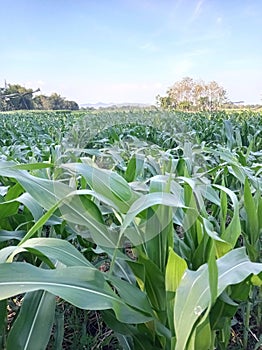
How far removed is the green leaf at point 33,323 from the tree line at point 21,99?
19.5 ft

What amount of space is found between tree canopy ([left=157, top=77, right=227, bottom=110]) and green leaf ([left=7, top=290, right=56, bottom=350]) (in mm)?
1961

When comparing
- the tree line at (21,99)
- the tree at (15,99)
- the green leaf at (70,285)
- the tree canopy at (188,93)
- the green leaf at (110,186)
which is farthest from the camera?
the tree at (15,99)

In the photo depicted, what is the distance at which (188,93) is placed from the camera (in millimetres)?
2795

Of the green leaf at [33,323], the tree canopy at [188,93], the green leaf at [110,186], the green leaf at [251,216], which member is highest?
the tree canopy at [188,93]

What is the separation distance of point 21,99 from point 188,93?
17.2ft

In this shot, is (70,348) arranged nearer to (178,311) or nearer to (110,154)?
(178,311)

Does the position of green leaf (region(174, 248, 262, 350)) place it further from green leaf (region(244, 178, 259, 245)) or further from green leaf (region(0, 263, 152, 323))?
green leaf (region(244, 178, 259, 245))

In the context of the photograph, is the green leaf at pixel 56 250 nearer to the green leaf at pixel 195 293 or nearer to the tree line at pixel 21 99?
the green leaf at pixel 195 293

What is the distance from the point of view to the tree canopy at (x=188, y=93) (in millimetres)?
2535

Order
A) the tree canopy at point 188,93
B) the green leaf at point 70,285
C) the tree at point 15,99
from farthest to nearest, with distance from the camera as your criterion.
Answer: the tree at point 15,99 < the tree canopy at point 188,93 < the green leaf at point 70,285

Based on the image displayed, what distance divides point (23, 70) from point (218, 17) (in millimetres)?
3138

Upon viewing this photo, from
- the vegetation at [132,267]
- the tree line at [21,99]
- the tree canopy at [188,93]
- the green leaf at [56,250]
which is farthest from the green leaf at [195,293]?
the tree line at [21,99]

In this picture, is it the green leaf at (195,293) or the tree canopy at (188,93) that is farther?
the tree canopy at (188,93)

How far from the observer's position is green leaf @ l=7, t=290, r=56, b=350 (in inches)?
14.3
